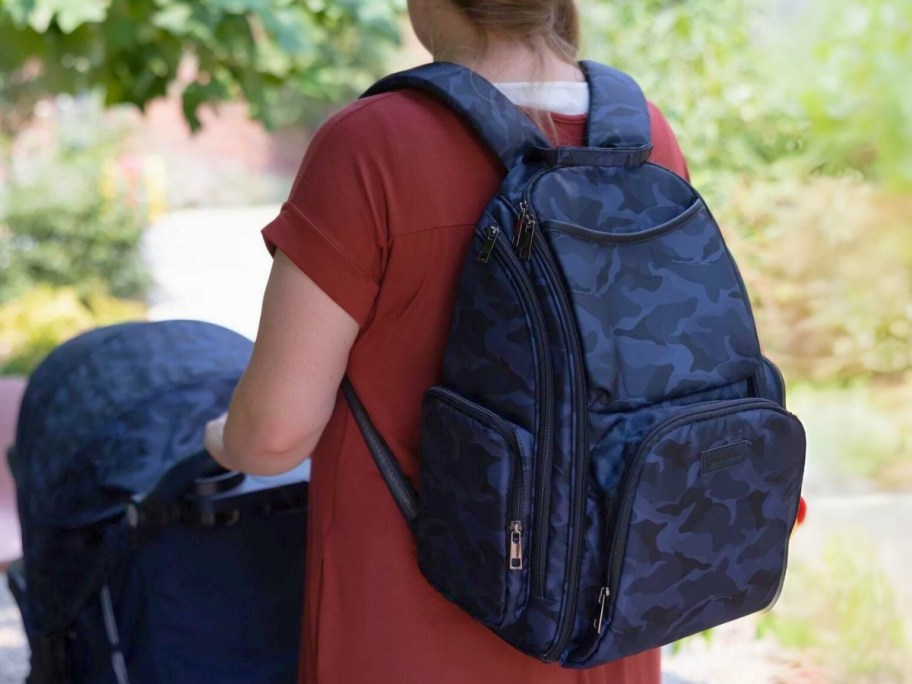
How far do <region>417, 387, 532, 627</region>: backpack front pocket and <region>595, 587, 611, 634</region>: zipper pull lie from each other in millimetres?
90

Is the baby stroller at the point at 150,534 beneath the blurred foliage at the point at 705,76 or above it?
beneath

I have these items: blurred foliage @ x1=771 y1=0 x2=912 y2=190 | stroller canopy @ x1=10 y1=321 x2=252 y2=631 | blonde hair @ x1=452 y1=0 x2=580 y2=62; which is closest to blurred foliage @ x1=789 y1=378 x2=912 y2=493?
blurred foliage @ x1=771 y1=0 x2=912 y2=190

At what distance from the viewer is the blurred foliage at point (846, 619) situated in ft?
11.2

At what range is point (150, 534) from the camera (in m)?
1.81

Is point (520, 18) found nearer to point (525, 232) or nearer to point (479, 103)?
point (479, 103)

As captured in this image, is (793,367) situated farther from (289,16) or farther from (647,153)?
(647,153)

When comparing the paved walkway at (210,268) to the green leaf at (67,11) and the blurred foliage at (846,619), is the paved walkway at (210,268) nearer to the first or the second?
the green leaf at (67,11)

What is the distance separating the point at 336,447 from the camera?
1.42 meters

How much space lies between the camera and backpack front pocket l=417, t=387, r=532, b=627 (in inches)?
49.5

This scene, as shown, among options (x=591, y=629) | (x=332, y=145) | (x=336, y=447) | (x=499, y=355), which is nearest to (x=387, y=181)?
(x=332, y=145)

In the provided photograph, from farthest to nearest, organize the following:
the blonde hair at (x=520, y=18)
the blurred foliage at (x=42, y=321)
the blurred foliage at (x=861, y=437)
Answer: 1. the blurred foliage at (x=42, y=321)
2. the blurred foliage at (x=861, y=437)
3. the blonde hair at (x=520, y=18)

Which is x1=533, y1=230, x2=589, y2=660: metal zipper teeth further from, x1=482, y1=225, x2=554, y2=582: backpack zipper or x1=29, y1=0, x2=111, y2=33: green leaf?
x1=29, y1=0, x2=111, y2=33: green leaf

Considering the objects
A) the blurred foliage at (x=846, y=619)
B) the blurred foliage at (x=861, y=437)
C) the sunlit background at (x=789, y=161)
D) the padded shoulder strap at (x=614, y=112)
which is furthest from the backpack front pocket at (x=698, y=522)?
the blurred foliage at (x=861, y=437)

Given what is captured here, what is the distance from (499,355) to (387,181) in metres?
0.23
